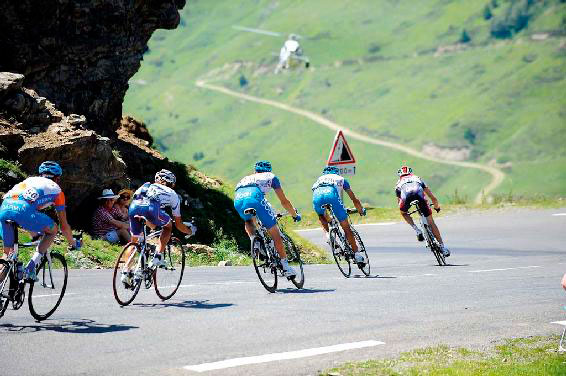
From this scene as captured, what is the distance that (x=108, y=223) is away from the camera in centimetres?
2039

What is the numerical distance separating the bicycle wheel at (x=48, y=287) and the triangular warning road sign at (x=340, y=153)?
1395cm

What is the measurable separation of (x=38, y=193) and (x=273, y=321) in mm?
3161

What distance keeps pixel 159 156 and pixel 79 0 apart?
532 centimetres

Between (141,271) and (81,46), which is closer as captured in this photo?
(141,271)

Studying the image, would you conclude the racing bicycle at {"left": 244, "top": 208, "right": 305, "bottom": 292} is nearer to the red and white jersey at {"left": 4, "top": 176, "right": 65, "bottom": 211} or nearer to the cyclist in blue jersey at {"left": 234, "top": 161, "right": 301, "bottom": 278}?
the cyclist in blue jersey at {"left": 234, "top": 161, "right": 301, "bottom": 278}

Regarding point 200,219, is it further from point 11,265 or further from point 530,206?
point 530,206

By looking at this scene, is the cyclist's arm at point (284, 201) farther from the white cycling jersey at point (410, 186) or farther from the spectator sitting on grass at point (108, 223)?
the spectator sitting on grass at point (108, 223)

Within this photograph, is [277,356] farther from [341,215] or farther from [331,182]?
[331,182]

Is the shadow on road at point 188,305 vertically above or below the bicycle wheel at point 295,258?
below

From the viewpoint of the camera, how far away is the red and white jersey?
10.9 metres

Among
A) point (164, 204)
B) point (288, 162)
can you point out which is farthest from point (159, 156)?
point (288, 162)

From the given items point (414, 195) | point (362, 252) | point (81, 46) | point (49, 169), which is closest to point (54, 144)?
point (81, 46)

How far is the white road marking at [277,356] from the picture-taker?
879cm

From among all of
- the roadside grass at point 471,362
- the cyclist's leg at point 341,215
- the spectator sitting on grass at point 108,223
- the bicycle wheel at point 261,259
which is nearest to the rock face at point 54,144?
the spectator sitting on grass at point 108,223
